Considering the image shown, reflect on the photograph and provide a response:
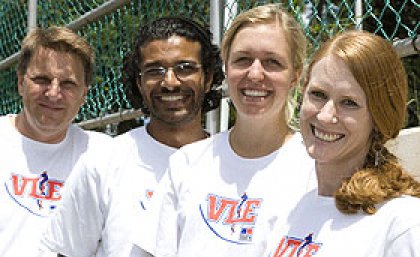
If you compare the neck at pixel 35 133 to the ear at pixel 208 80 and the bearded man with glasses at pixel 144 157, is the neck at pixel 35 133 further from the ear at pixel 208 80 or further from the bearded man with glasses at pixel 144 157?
the ear at pixel 208 80

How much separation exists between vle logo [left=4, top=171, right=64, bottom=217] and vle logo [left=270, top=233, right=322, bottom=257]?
1.22 meters

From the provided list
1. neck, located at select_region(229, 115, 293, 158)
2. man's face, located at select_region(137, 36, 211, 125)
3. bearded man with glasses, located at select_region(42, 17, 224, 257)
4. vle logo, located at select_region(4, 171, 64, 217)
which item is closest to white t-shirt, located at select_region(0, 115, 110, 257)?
vle logo, located at select_region(4, 171, 64, 217)

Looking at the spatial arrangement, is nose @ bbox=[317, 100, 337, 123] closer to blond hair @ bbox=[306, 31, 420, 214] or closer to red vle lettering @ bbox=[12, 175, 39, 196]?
blond hair @ bbox=[306, 31, 420, 214]

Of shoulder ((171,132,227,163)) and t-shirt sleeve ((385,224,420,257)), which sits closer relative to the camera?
t-shirt sleeve ((385,224,420,257))

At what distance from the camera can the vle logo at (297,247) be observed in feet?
5.41

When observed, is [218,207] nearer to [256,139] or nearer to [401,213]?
[256,139]

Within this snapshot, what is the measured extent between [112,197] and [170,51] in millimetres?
484

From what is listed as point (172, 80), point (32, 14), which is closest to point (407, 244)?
point (172, 80)

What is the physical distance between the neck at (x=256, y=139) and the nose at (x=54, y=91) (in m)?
0.88

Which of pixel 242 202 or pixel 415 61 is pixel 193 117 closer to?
pixel 242 202

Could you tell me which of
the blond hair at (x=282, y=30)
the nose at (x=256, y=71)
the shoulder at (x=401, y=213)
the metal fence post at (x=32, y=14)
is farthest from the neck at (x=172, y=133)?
the metal fence post at (x=32, y=14)

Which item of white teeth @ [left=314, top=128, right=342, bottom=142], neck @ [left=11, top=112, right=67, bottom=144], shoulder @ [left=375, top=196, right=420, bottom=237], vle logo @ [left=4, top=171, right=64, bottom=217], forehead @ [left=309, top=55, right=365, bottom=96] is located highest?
forehead @ [left=309, top=55, right=365, bottom=96]

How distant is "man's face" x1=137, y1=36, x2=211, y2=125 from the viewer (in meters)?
2.38

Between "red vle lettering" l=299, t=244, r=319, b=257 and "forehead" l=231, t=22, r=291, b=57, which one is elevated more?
"forehead" l=231, t=22, r=291, b=57
